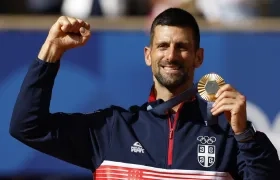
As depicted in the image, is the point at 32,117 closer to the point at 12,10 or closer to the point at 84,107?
the point at 84,107

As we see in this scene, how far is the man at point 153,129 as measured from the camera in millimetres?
3961

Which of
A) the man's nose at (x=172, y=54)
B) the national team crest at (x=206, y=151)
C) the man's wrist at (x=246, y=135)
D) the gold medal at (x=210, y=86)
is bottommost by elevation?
the national team crest at (x=206, y=151)

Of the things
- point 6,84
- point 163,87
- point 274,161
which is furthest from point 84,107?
point 274,161

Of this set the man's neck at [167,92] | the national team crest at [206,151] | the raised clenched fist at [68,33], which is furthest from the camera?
the man's neck at [167,92]

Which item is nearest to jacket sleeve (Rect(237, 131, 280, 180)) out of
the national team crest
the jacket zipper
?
the national team crest

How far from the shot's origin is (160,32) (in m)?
4.24

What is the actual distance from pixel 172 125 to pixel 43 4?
2.80 m

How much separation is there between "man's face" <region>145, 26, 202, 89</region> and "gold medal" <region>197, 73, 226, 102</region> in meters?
0.29

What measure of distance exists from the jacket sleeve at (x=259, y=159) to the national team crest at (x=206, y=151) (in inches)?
8.6

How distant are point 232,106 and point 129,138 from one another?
599mm

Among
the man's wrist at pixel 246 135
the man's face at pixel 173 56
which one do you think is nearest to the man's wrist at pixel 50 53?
the man's face at pixel 173 56

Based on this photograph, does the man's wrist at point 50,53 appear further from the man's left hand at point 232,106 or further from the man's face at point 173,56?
the man's left hand at point 232,106

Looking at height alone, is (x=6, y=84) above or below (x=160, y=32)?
below

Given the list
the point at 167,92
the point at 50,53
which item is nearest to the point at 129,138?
the point at 167,92
